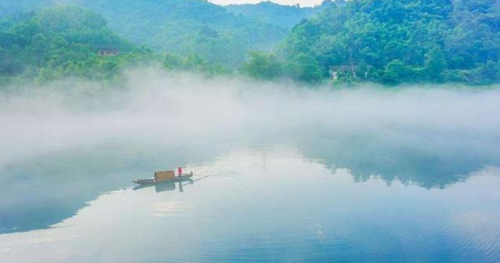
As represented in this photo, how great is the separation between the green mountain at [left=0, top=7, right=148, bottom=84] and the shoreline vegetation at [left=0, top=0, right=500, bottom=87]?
0.27 feet

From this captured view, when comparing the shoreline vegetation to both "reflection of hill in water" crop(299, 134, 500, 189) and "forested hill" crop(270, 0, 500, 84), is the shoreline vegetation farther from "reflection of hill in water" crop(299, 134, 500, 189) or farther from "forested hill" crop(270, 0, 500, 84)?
"reflection of hill in water" crop(299, 134, 500, 189)

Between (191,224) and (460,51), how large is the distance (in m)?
43.2

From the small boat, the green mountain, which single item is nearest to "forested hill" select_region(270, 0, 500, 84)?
the green mountain

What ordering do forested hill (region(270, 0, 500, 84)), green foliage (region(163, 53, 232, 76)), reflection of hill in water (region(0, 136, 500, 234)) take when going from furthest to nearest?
1. forested hill (region(270, 0, 500, 84))
2. green foliage (region(163, 53, 232, 76))
3. reflection of hill in water (region(0, 136, 500, 234))

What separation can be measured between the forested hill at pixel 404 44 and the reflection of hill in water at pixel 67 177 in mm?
24424

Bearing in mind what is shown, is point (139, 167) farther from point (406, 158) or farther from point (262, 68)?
point (262, 68)

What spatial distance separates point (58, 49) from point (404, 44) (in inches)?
1353

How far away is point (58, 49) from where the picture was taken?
127 feet

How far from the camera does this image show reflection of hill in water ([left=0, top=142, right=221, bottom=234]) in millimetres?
14242

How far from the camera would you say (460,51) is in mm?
47375

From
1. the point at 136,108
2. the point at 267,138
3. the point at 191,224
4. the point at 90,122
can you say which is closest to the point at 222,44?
the point at 136,108

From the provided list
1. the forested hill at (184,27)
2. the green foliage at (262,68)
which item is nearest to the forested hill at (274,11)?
the forested hill at (184,27)

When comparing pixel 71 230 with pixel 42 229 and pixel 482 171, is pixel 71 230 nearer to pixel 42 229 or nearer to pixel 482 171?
pixel 42 229

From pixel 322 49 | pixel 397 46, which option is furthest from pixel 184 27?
pixel 397 46
